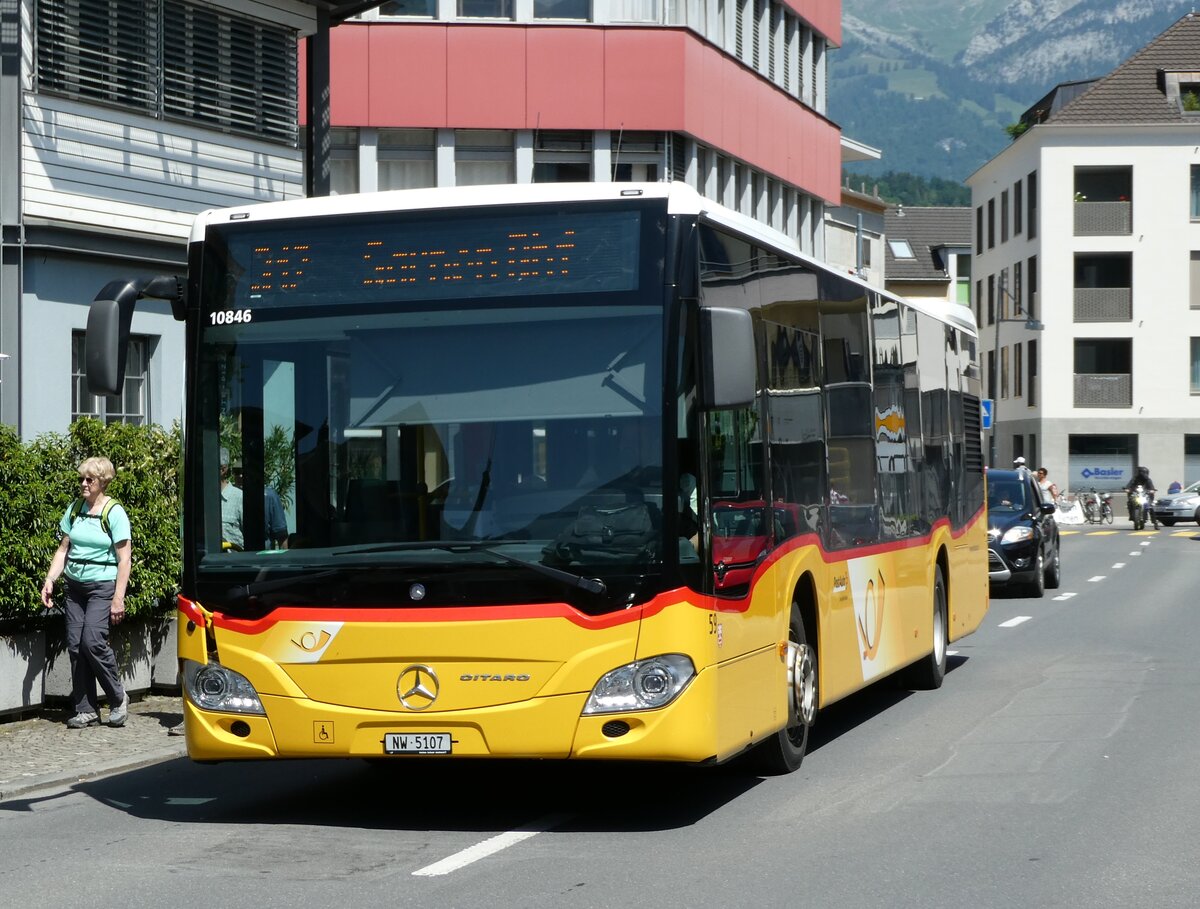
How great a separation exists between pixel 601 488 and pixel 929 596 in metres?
6.56

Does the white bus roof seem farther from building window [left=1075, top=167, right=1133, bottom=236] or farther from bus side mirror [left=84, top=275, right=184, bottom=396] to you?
building window [left=1075, top=167, right=1133, bottom=236]

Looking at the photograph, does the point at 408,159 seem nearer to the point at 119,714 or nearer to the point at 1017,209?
the point at 119,714

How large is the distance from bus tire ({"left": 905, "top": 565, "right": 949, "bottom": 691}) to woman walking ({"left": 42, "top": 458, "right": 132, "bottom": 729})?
5.76m

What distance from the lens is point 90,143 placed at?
18797 mm

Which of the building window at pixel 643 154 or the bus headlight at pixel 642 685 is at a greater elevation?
the building window at pixel 643 154

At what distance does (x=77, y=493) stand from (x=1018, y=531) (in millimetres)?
15780

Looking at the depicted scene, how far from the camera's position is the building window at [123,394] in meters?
18.5

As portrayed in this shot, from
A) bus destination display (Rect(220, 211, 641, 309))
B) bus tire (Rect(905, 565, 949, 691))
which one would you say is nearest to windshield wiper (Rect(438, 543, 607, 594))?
bus destination display (Rect(220, 211, 641, 309))

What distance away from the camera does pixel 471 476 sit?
328 inches

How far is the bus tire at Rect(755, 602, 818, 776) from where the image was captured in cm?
987

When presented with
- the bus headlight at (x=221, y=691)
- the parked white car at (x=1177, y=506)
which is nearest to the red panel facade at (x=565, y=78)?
the bus headlight at (x=221, y=691)

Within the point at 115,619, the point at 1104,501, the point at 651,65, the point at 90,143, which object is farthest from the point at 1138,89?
the point at 115,619

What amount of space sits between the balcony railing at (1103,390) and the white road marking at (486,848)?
6648 cm

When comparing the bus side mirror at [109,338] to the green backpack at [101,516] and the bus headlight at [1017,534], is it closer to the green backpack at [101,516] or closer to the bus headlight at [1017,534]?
the green backpack at [101,516]
